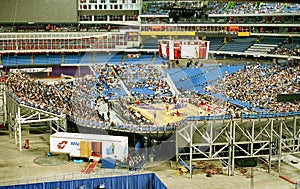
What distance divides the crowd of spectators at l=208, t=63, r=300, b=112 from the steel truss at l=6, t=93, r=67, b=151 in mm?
13034

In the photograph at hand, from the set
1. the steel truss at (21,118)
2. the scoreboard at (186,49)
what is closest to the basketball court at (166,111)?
the scoreboard at (186,49)

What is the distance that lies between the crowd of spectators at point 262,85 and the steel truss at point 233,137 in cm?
329

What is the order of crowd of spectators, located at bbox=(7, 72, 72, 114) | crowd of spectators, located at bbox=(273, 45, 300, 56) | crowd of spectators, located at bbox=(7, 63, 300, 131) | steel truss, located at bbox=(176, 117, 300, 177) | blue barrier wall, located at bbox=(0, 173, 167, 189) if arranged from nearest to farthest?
blue barrier wall, located at bbox=(0, 173, 167, 189) → steel truss, located at bbox=(176, 117, 300, 177) → crowd of spectators, located at bbox=(7, 63, 300, 131) → crowd of spectators, located at bbox=(7, 72, 72, 114) → crowd of spectators, located at bbox=(273, 45, 300, 56)

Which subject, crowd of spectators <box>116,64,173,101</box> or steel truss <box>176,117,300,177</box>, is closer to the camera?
steel truss <box>176,117,300,177</box>

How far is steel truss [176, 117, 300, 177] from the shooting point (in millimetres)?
26031

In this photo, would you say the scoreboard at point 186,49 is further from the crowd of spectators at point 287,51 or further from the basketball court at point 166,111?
the crowd of spectators at point 287,51

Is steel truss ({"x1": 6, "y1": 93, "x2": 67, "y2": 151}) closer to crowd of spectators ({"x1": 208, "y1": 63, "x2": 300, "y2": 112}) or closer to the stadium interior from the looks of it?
the stadium interior

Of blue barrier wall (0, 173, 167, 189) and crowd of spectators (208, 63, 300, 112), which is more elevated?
crowd of spectators (208, 63, 300, 112)

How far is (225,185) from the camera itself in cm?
2433

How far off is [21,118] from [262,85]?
19.5 meters

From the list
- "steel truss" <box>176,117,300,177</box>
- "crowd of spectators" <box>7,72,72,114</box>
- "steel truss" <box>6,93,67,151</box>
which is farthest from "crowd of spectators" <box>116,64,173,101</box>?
"steel truss" <box>176,117,300,177</box>

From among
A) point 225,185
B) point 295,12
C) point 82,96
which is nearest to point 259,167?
point 225,185

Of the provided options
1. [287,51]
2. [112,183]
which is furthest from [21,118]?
[287,51]

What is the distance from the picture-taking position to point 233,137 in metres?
26.0
